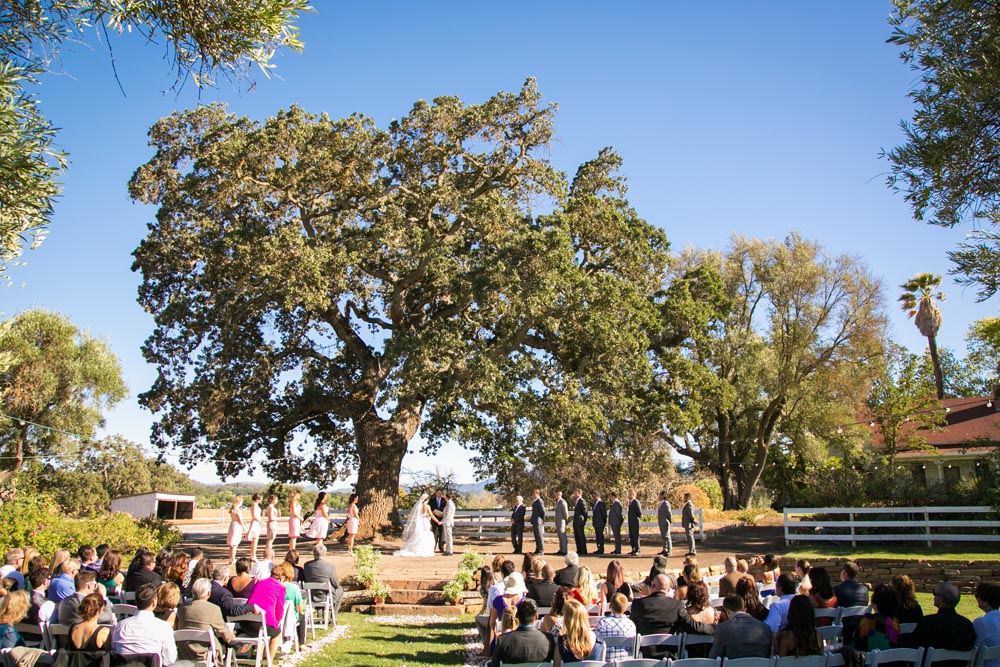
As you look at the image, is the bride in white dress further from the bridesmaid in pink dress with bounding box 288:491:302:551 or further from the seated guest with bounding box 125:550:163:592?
the seated guest with bounding box 125:550:163:592

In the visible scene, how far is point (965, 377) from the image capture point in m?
52.9

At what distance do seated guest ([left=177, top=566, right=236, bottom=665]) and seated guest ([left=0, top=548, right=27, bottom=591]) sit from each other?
198cm

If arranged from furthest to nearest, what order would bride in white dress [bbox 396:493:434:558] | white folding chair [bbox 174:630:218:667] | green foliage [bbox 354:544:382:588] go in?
bride in white dress [bbox 396:493:434:558] → green foliage [bbox 354:544:382:588] → white folding chair [bbox 174:630:218:667]

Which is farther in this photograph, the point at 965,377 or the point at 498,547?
the point at 965,377

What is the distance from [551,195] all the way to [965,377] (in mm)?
44881

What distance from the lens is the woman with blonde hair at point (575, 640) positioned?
559cm

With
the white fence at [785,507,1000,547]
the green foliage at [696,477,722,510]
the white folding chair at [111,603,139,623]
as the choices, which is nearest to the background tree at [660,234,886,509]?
the green foliage at [696,477,722,510]

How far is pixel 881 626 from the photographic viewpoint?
A: 19.9 feet

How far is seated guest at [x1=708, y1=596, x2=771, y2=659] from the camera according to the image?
18.6 ft

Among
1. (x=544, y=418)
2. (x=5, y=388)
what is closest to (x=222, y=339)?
(x=544, y=418)

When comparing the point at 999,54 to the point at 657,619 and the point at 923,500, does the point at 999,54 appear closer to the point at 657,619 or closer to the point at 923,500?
the point at 657,619

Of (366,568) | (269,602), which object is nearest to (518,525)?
(366,568)

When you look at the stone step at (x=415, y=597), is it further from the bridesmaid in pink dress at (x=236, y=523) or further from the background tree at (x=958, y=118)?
the background tree at (x=958, y=118)

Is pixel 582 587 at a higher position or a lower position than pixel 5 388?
lower
